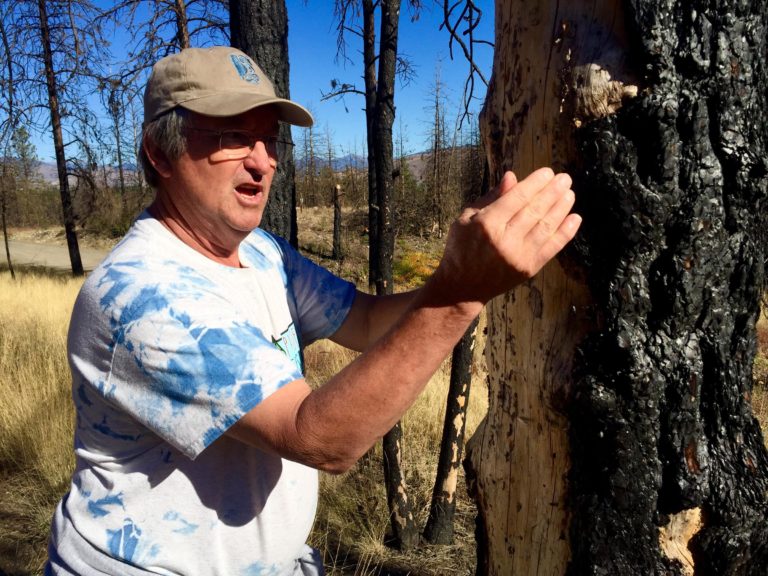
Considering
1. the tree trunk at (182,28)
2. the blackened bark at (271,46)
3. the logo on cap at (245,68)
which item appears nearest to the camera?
the logo on cap at (245,68)

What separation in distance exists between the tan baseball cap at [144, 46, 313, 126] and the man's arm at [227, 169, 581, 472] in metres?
0.81

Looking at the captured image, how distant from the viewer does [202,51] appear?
1574mm

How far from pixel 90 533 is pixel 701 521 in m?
1.50

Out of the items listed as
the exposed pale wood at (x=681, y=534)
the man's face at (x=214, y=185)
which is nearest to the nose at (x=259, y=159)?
the man's face at (x=214, y=185)

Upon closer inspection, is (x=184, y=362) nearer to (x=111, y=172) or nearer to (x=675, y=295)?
(x=675, y=295)

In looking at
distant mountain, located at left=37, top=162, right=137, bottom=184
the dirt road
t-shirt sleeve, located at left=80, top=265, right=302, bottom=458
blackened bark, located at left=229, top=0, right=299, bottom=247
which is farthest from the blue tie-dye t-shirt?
the dirt road

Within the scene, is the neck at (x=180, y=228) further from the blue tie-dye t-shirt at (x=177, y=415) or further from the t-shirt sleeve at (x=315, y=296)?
the t-shirt sleeve at (x=315, y=296)

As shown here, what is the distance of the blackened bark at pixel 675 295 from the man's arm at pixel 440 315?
0.29 meters

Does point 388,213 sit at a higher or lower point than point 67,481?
higher

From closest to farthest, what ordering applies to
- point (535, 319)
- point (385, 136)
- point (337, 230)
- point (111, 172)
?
point (535, 319) → point (385, 136) → point (337, 230) → point (111, 172)

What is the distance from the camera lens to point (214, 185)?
1.57 m

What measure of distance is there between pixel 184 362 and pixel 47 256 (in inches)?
1093

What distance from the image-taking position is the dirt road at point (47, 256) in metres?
21.6

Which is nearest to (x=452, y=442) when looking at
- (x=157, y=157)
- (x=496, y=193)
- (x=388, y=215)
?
(x=388, y=215)
